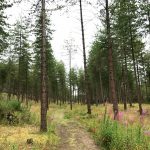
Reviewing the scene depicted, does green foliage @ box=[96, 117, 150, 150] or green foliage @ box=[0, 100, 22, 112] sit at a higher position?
green foliage @ box=[0, 100, 22, 112]

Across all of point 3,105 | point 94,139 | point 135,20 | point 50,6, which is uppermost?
point 135,20

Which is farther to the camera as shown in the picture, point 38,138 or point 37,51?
point 37,51

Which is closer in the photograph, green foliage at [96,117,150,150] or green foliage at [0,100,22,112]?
green foliage at [96,117,150,150]

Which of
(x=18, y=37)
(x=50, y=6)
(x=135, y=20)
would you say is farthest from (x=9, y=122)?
(x=18, y=37)

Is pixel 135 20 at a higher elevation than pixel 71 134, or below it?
higher

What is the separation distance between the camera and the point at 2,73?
5684 centimetres

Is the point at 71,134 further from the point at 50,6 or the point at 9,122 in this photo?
the point at 50,6

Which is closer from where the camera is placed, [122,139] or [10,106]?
[122,139]

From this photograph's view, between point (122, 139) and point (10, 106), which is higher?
point (10, 106)

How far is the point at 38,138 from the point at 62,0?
9.08 meters

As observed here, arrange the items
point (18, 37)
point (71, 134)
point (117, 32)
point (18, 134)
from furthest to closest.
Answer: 1. point (18, 37)
2. point (117, 32)
3. point (71, 134)
4. point (18, 134)

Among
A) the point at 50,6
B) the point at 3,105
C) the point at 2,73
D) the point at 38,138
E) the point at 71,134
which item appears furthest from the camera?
the point at 2,73

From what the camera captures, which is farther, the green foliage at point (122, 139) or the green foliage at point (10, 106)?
the green foliage at point (10, 106)

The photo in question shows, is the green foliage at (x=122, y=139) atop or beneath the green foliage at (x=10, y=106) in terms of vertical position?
beneath
